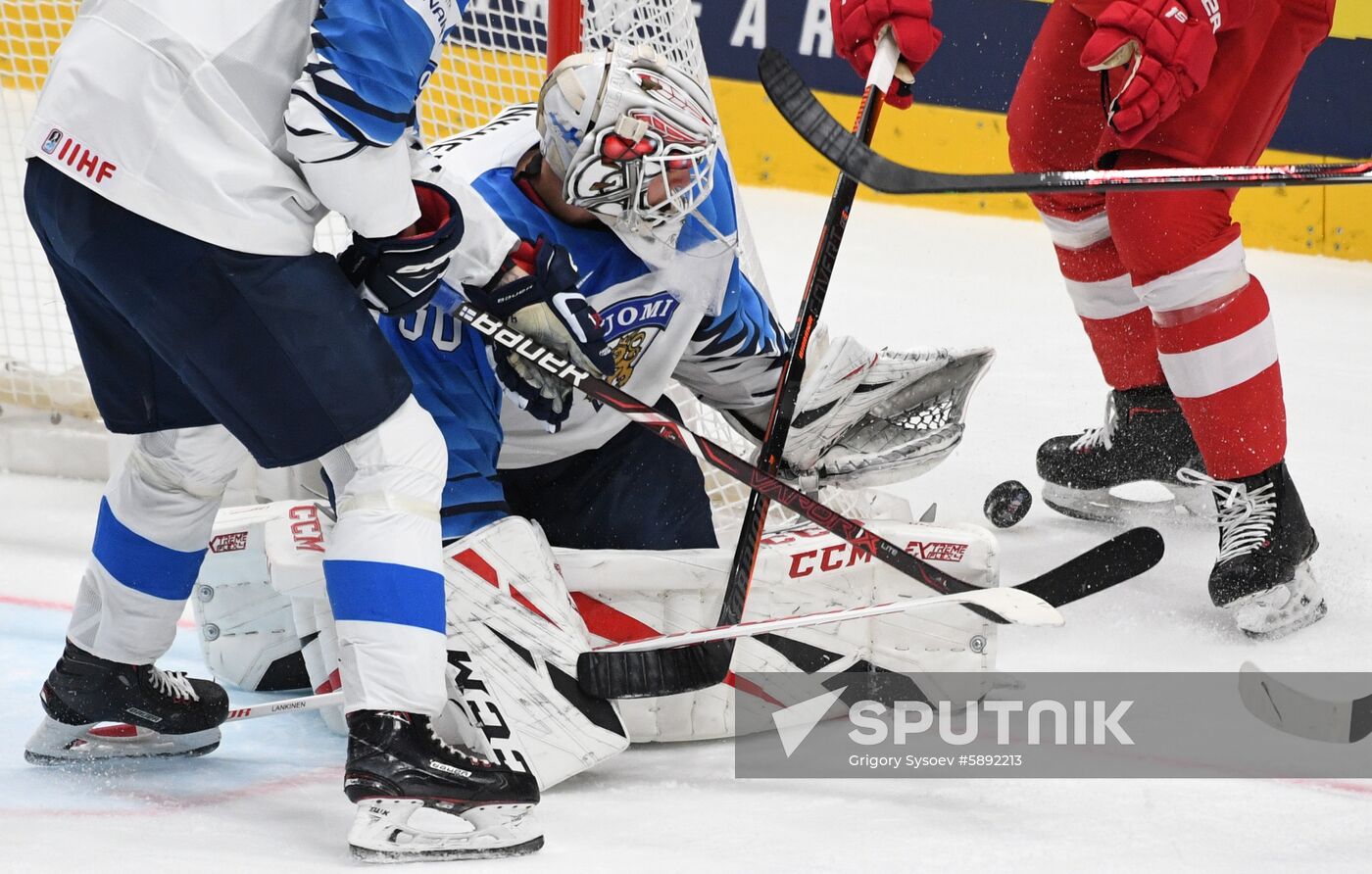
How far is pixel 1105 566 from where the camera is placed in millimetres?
2379

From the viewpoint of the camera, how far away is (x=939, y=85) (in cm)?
501

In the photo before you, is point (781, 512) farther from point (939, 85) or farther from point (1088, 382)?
point (939, 85)

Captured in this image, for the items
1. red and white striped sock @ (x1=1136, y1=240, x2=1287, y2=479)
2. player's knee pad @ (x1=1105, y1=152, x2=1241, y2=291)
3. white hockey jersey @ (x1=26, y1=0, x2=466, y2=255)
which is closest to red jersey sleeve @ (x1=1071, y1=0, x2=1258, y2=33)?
player's knee pad @ (x1=1105, y1=152, x2=1241, y2=291)

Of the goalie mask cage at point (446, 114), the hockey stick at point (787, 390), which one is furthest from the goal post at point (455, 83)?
the hockey stick at point (787, 390)

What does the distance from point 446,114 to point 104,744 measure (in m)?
1.88

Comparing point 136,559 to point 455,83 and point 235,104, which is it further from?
point 455,83

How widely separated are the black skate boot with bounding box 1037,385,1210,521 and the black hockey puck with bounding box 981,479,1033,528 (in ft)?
0.28

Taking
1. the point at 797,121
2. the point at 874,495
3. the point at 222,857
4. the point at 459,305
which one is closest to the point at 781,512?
the point at 874,495

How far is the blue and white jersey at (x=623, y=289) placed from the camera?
226cm

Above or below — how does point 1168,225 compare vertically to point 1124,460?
above

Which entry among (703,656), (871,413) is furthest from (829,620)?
(871,413)

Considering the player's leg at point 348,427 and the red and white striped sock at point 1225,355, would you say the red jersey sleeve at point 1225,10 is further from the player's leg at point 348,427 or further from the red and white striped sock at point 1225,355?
the player's leg at point 348,427

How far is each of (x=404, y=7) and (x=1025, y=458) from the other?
80.9 inches

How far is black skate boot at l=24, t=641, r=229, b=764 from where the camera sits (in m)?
Result: 2.07
